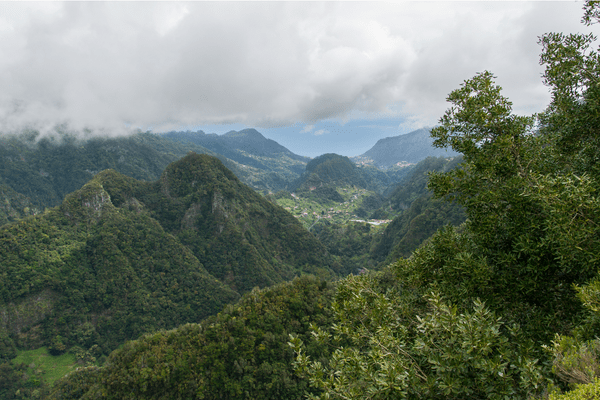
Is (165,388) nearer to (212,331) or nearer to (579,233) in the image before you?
(212,331)

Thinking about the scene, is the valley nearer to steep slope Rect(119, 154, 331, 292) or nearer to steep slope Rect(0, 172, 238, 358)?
steep slope Rect(0, 172, 238, 358)

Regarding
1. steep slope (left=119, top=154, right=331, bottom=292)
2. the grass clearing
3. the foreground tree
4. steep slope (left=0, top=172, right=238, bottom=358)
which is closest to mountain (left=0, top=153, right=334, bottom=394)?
steep slope (left=0, top=172, right=238, bottom=358)

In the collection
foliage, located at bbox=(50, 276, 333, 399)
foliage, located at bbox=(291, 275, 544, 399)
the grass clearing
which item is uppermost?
foliage, located at bbox=(291, 275, 544, 399)

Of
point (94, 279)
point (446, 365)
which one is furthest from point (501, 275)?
point (94, 279)

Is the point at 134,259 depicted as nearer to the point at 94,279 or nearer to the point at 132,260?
the point at 132,260

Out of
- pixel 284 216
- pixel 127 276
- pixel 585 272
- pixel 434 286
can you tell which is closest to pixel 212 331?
pixel 434 286

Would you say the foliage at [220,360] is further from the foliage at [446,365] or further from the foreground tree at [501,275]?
the foliage at [446,365]
